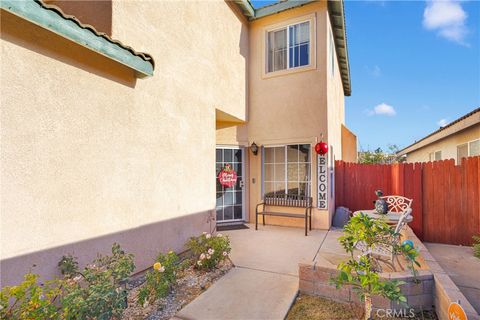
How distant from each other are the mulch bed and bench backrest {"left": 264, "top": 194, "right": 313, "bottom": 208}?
145 inches

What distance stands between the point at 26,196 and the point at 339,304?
15.0 ft

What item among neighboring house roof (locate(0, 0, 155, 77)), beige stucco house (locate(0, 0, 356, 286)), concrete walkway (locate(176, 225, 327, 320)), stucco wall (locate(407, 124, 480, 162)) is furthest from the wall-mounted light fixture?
stucco wall (locate(407, 124, 480, 162))

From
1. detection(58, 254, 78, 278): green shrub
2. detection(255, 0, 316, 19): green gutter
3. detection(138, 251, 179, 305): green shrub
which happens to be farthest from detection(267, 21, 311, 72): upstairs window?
detection(58, 254, 78, 278): green shrub

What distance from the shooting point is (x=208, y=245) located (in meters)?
5.02

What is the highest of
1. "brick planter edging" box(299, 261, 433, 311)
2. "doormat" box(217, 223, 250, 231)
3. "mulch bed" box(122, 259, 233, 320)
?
"brick planter edging" box(299, 261, 433, 311)

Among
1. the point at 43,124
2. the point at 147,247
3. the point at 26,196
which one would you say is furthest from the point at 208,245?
the point at 43,124

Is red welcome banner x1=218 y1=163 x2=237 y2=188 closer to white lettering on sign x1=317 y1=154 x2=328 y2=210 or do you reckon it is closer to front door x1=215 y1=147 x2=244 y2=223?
front door x1=215 y1=147 x2=244 y2=223

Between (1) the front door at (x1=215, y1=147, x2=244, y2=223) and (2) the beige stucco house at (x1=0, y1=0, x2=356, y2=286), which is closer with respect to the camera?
(2) the beige stucco house at (x1=0, y1=0, x2=356, y2=286)

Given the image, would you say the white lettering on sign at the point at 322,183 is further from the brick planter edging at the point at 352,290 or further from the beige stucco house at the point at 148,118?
the brick planter edging at the point at 352,290

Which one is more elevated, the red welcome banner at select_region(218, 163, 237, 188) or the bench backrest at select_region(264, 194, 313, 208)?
the red welcome banner at select_region(218, 163, 237, 188)

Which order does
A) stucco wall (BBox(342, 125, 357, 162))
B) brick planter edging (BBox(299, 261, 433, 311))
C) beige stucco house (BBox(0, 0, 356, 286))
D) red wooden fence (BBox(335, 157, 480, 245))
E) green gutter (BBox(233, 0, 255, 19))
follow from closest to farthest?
beige stucco house (BBox(0, 0, 356, 286)), brick planter edging (BBox(299, 261, 433, 311)), red wooden fence (BBox(335, 157, 480, 245)), green gutter (BBox(233, 0, 255, 19)), stucco wall (BBox(342, 125, 357, 162))

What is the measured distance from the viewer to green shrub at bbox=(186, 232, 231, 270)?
479 centimetres

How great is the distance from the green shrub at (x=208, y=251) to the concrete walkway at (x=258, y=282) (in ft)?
1.30

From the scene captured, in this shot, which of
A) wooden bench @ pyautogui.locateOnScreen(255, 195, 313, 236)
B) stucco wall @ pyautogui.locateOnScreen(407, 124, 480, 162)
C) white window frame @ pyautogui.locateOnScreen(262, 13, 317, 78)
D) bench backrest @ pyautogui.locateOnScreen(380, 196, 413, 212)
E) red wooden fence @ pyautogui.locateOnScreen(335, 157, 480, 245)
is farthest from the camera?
A: stucco wall @ pyautogui.locateOnScreen(407, 124, 480, 162)
